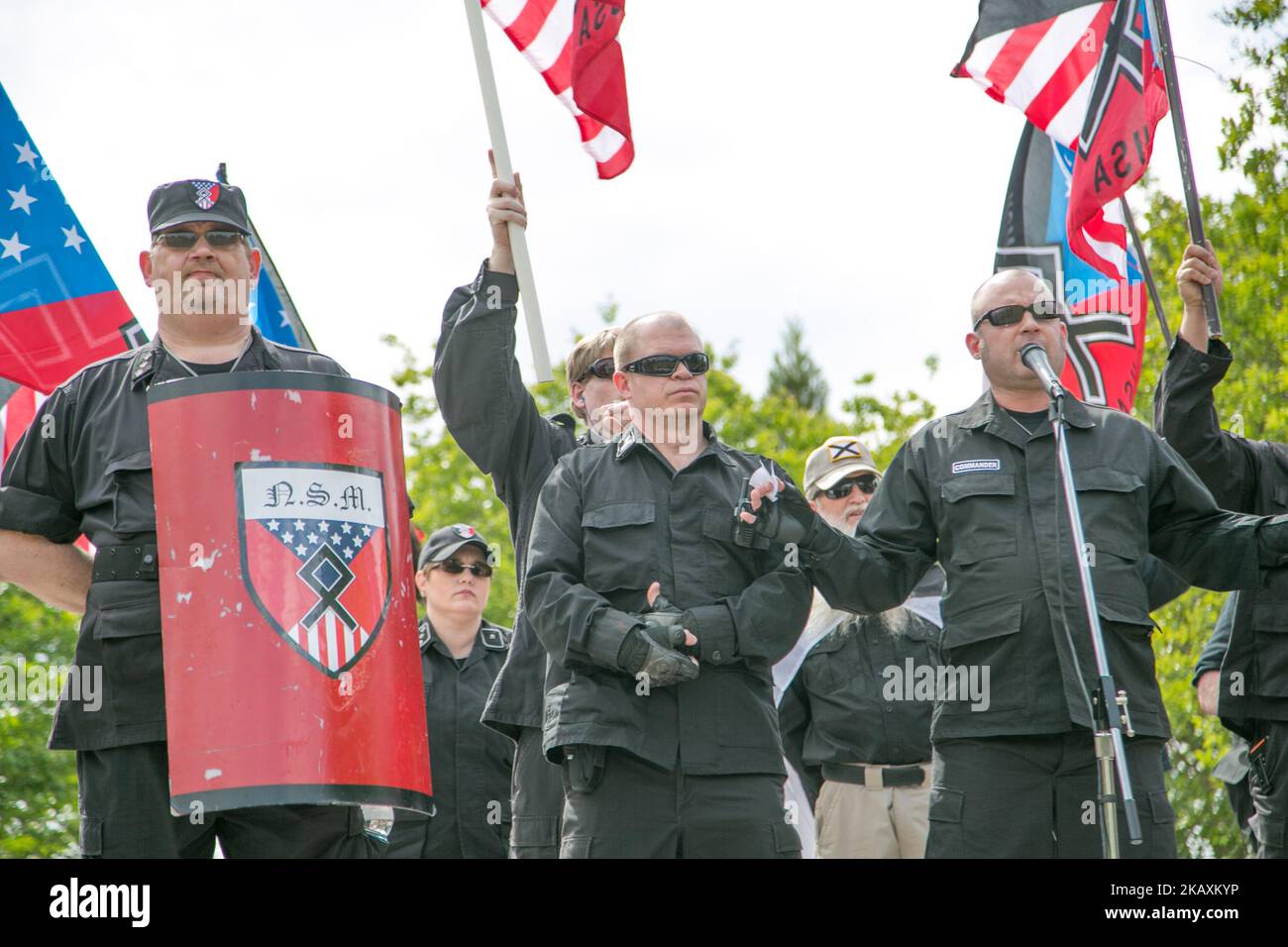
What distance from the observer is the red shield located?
4680mm

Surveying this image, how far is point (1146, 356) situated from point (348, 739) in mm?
15917

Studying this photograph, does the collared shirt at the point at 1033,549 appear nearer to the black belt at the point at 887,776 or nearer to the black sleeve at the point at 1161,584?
the black sleeve at the point at 1161,584

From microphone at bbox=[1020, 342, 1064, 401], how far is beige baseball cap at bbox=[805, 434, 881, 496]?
2.62 m

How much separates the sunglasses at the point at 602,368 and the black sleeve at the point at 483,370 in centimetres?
55

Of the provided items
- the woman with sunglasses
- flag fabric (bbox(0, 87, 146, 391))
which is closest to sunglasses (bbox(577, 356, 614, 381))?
the woman with sunglasses

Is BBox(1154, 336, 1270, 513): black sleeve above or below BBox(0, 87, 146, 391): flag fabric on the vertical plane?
below

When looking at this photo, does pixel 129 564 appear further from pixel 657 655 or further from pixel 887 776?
pixel 887 776

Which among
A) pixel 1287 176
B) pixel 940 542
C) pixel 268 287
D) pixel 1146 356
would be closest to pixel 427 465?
pixel 1146 356

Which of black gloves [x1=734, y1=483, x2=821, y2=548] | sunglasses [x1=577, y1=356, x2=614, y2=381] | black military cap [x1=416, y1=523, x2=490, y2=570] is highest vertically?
sunglasses [x1=577, y1=356, x2=614, y2=381]

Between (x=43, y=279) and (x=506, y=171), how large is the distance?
3.64 m

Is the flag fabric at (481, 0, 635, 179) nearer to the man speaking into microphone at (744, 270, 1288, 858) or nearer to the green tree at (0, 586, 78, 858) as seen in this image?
the man speaking into microphone at (744, 270, 1288, 858)

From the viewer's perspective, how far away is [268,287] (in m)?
9.42

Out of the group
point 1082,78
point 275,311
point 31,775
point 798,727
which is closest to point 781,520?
point 798,727
